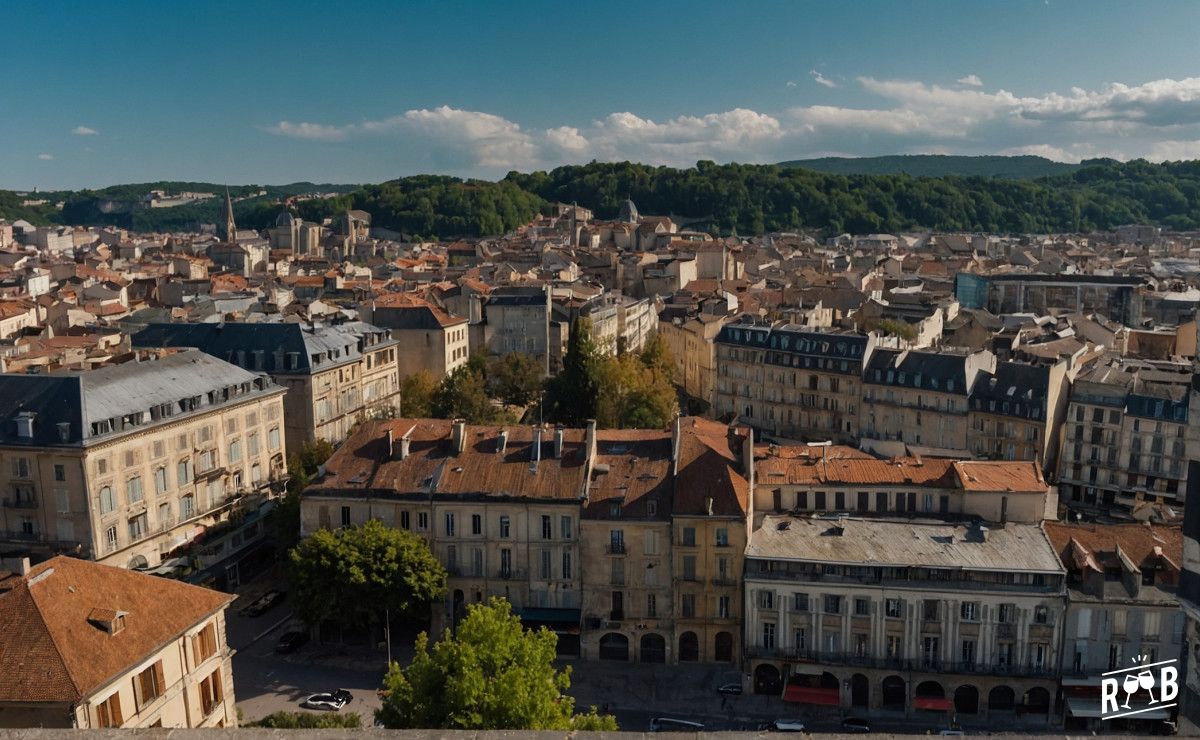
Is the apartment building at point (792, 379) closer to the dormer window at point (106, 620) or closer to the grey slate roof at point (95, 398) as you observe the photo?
the grey slate roof at point (95, 398)

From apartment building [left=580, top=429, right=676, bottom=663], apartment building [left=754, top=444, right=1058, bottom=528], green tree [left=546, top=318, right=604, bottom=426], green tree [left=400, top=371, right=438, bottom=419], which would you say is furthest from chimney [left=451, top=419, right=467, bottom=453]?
Result: green tree [left=546, top=318, right=604, bottom=426]

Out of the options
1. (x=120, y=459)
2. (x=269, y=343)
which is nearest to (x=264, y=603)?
(x=120, y=459)

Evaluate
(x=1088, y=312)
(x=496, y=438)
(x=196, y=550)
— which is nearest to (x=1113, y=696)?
(x=496, y=438)

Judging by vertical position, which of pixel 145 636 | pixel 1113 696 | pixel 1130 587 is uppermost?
pixel 145 636

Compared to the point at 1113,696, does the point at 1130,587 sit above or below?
above

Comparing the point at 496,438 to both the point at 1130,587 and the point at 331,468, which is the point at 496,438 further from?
the point at 1130,587

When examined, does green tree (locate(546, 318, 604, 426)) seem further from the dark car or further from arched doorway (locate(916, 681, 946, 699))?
arched doorway (locate(916, 681, 946, 699))

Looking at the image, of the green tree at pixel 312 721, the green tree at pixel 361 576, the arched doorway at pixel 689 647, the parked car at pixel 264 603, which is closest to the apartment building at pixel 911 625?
the arched doorway at pixel 689 647
